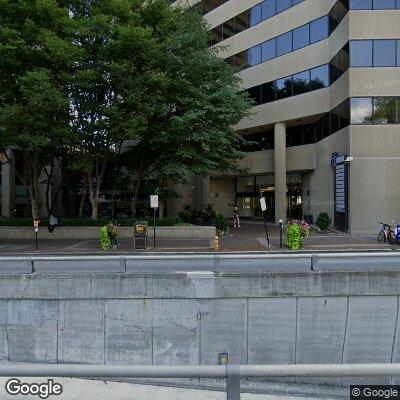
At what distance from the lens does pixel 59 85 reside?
24.0 m

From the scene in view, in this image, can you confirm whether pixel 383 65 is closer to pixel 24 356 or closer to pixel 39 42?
pixel 39 42

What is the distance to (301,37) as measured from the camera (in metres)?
32.3

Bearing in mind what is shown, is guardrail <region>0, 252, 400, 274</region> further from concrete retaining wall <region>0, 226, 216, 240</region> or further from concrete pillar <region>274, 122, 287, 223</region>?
concrete pillar <region>274, 122, 287, 223</region>

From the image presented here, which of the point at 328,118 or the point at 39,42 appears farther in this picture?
the point at 328,118

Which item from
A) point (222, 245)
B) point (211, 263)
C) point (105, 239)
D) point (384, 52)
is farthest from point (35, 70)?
point (384, 52)

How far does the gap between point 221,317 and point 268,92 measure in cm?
2857

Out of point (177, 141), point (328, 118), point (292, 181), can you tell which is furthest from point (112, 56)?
point (292, 181)

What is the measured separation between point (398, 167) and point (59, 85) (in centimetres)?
2179

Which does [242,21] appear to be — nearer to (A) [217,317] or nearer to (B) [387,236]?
(B) [387,236]

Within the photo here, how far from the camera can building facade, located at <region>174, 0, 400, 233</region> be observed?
1045 inches

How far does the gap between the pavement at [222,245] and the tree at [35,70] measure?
5.99 metres

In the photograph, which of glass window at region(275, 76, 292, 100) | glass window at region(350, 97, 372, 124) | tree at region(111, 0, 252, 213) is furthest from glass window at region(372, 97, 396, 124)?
tree at region(111, 0, 252, 213)

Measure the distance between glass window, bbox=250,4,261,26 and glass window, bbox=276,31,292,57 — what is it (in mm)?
3234

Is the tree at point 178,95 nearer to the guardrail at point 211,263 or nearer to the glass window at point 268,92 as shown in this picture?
the glass window at point 268,92
